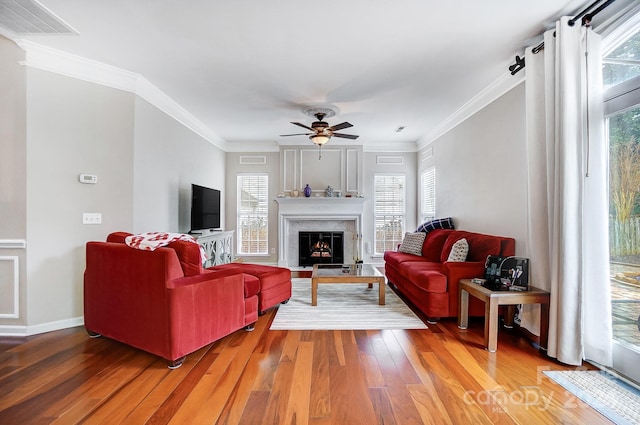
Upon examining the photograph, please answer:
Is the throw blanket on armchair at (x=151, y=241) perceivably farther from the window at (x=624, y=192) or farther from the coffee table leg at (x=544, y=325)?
the window at (x=624, y=192)

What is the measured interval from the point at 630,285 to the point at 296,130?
15.9ft

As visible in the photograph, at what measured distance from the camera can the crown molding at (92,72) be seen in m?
2.72

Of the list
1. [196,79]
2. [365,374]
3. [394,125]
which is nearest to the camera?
[365,374]

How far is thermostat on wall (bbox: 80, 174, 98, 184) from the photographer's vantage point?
296 centimetres

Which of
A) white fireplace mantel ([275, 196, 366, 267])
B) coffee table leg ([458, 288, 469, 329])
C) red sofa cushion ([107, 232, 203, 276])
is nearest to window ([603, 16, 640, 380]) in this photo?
coffee table leg ([458, 288, 469, 329])

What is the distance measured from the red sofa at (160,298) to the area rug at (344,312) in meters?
0.68

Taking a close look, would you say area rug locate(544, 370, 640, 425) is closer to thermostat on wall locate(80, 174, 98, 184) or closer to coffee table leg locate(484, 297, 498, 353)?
coffee table leg locate(484, 297, 498, 353)

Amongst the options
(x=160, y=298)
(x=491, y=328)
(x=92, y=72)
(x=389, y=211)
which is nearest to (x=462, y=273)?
(x=491, y=328)

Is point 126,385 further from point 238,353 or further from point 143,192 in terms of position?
point 143,192

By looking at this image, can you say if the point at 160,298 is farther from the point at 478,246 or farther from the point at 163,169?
the point at 478,246

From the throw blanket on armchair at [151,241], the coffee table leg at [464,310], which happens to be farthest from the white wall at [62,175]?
the coffee table leg at [464,310]

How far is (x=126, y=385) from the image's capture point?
194 centimetres

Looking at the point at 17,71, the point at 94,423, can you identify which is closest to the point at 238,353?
the point at 94,423

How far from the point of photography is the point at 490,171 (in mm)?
3645
